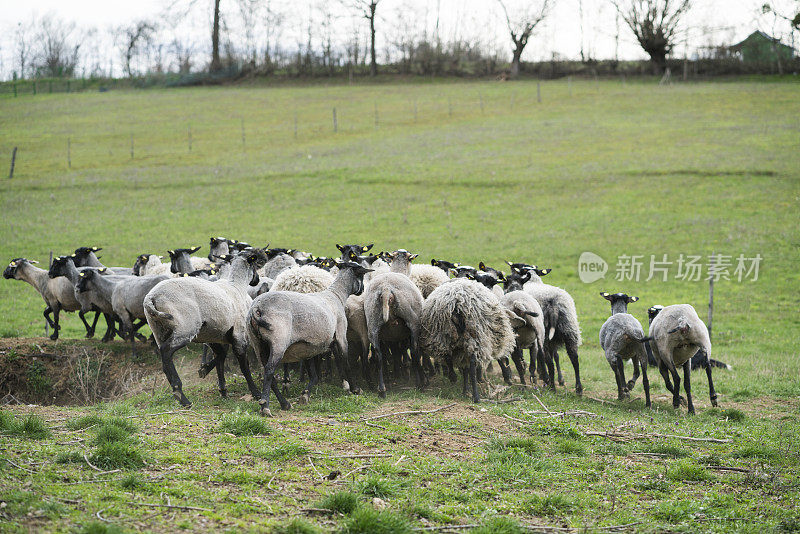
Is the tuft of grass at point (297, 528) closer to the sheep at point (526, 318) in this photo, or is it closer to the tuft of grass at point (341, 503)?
the tuft of grass at point (341, 503)

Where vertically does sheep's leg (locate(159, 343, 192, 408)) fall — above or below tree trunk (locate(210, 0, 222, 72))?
below

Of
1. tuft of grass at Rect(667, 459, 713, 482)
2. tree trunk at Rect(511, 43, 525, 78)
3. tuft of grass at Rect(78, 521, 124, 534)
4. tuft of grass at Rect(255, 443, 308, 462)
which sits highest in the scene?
tree trunk at Rect(511, 43, 525, 78)

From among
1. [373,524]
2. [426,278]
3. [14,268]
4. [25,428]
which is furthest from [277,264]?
[373,524]

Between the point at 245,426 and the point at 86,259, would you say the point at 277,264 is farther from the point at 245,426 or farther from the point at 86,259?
the point at 245,426

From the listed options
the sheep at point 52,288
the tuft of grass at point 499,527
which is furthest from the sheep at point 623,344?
the sheep at point 52,288

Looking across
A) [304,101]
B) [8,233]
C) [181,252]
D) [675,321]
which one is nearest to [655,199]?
[675,321]

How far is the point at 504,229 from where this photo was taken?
30.1 m

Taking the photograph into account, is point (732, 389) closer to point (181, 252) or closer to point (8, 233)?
point (181, 252)

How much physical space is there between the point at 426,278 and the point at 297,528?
8990 millimetres

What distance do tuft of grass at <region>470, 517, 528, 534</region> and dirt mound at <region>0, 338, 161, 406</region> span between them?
334 inches

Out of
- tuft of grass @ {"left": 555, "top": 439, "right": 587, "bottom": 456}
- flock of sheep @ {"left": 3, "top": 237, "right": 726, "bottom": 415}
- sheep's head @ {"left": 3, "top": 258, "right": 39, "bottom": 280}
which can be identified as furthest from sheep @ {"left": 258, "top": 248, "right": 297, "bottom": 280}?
tuft of grass @ {"left": 555, "top": 439, "right": 587, "bottom": 456}

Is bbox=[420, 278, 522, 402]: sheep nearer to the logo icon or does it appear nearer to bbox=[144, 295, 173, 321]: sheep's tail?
bbox=[144, 295, 173, 321]: sheep's tail

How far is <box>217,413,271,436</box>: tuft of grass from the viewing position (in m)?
8.19

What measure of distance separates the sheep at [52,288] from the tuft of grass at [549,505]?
12.7 m
